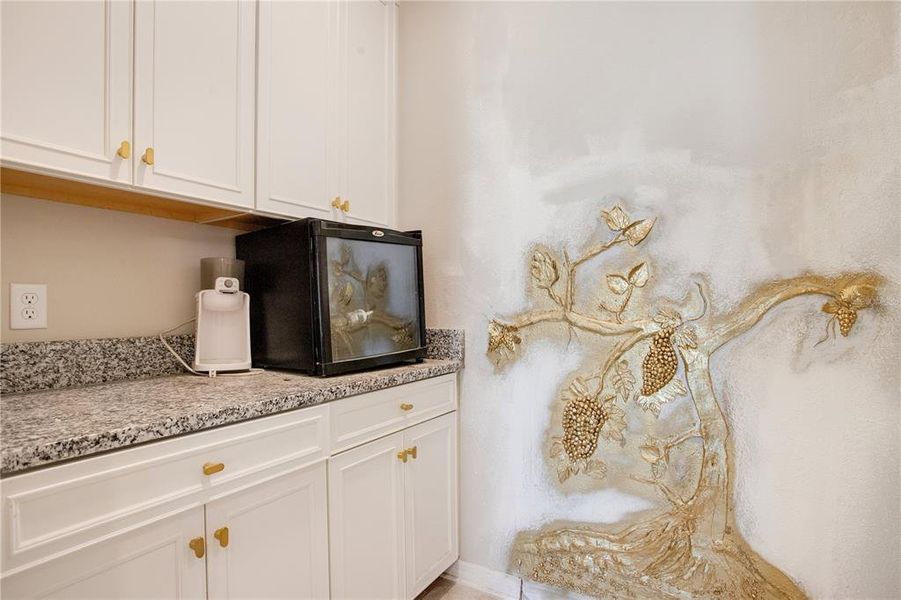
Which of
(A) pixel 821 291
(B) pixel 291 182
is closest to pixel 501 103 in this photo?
(B) pixel 291 182

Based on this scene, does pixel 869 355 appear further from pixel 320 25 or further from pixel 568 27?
pixel 320 25

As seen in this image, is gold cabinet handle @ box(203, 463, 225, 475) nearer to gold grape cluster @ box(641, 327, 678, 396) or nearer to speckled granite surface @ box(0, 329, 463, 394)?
speckled granite surface @ box(0, 329, 463, 394)

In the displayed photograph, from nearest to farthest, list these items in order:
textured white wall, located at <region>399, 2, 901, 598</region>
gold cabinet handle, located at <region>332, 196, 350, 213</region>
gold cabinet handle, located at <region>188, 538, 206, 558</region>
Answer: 1. gold cabinet handle, located at <region>188, 538, 206, 558</region>
2. textured white wall, located at <region>399, 2, 901, 598</region>
3. gold cabinet handle, located at <region>332, 196, 350, 213</region>

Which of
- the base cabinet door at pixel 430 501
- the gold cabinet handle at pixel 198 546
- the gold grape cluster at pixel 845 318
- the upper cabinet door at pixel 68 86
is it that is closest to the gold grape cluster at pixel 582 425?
the base cabinet door at pixel 430 501

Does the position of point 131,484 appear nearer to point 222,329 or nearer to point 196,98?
point 222,329

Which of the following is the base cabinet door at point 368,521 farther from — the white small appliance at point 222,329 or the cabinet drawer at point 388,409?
the white small appliance at point 222,329

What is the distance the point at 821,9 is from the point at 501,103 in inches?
41.5

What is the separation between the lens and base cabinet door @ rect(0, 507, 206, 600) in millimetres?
803

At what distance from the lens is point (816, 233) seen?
138cm

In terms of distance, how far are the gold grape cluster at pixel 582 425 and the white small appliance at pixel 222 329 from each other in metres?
1.19

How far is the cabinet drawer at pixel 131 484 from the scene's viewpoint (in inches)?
30.5

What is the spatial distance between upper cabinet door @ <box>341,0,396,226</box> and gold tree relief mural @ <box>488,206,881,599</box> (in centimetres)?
75

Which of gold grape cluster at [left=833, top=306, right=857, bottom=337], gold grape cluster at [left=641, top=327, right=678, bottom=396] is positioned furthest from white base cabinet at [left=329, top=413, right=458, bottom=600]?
gold grape cluster at [left=833, top=306, right=857, bottom=337]

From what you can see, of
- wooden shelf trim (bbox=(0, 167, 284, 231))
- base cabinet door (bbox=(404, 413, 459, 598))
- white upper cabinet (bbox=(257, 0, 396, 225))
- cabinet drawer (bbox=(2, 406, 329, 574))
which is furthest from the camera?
base cabinet door (bbox=(404, 413, 459, 598))
